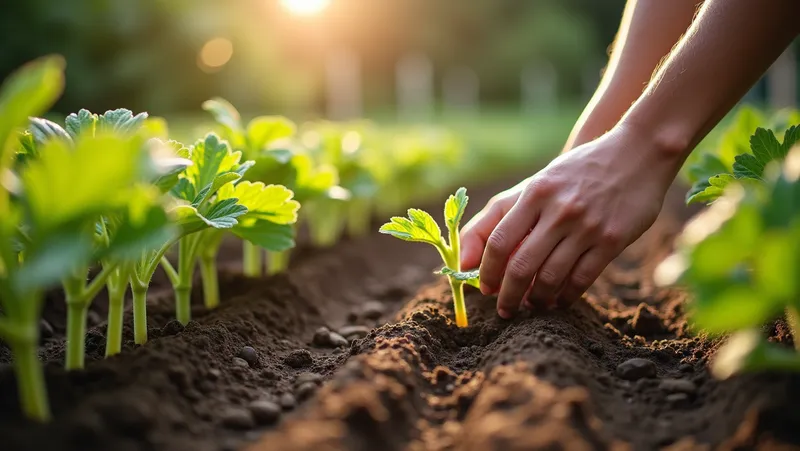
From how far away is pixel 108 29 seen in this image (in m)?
13.9

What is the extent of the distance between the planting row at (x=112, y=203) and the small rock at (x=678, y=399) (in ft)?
3.97

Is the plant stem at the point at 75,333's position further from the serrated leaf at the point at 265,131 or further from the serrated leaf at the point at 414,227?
the serrated leaf at the point at 265,131

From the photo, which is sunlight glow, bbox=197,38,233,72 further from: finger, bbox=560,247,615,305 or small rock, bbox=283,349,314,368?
finger, bbox=560,247,615,305

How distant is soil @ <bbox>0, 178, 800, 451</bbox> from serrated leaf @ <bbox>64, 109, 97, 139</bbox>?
0.62 meters

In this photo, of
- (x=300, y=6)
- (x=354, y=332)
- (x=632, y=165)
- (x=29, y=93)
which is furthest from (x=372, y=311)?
(x=300, y=6)

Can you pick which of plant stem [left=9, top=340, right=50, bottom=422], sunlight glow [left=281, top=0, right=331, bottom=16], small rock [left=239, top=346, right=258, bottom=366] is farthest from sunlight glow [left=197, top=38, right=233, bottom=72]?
plant stem [left=9, top=340, right=50, bottom=422]

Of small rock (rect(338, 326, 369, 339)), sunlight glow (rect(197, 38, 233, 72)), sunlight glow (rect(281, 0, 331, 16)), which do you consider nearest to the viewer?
small rock (rect(338, 326, 369, 339))

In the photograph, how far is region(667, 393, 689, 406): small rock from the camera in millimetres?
1684

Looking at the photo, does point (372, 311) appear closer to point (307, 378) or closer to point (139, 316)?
point (307, 378)

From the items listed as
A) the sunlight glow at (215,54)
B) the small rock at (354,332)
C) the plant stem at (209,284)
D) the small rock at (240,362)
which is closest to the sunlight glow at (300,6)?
the sunlight glow at (215,54)

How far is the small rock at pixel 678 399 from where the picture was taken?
5.52 feet

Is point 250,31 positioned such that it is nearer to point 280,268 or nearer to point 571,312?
point 280,268

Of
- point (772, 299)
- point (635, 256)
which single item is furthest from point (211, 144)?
point (635, 256)

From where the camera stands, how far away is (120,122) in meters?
1.92
